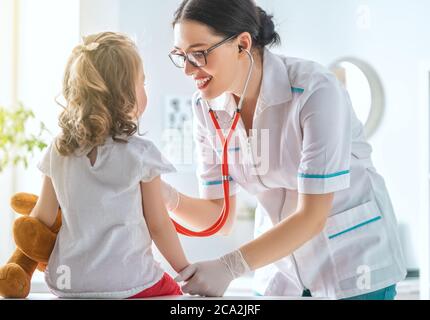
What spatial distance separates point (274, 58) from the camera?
1.35 meters

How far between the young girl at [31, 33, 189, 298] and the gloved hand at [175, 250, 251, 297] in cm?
4

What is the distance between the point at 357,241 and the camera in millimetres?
1352

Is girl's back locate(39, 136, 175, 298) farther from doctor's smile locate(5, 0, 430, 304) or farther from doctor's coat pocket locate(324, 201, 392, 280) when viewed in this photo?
doctor's coat pocket locate(324, 201, 392, 280)

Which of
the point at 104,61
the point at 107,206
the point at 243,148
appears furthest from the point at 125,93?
the point at 243,148

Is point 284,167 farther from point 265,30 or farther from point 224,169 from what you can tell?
point 265,30

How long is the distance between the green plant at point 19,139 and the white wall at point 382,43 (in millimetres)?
611

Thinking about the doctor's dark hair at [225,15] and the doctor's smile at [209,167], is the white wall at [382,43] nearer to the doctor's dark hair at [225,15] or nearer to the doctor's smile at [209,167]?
the doctor's smile at [209,167]

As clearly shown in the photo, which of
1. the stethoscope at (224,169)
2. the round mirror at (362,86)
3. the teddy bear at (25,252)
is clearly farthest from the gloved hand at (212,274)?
the round mirror at (362,86)

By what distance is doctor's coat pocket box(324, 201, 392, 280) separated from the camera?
134 centimetres

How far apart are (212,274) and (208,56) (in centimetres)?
42

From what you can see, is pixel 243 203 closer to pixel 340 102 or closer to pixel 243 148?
pixel 243 148

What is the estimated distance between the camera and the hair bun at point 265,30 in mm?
1348

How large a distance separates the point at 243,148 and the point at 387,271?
398mm

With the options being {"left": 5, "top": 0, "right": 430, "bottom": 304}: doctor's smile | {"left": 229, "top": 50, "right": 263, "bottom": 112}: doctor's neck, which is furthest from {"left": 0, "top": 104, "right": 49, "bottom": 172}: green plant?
{"left": 229, "top": 50, "right": 263, "bottom": 112}: doctor's neck
